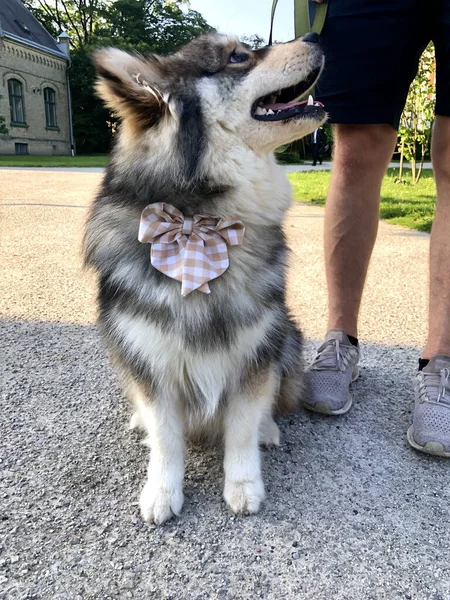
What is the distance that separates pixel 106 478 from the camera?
1770mm

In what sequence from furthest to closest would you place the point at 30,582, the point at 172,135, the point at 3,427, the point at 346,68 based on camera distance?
the point at 346,68, the point at 3,427, the point at 172,135, the point at 30,582

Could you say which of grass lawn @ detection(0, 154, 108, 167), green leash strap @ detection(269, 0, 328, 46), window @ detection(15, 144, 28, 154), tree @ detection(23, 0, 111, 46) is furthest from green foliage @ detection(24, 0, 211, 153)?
green leash strap @ detection(269, 0, 328, 46)

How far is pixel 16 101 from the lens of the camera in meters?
30.7

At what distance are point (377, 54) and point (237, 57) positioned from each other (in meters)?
0.70

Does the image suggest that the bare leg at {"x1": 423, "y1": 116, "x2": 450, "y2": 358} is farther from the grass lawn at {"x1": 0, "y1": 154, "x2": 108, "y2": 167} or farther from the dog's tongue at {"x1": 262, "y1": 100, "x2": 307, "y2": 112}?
the grass lawn at {"x1": 0, "y1": 154, "x2": 108, "y2": 167}

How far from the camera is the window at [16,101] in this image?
98.9 ft

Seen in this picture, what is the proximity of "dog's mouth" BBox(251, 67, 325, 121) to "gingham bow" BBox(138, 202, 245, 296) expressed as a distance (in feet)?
1.33

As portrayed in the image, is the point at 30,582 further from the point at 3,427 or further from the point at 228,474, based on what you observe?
the point at 3,427

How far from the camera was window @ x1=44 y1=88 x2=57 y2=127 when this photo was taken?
107 feet

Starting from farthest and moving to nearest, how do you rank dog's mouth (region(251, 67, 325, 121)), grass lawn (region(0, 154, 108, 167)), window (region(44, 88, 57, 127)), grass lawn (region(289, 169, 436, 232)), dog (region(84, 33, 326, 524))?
window (region(44, 88, 57, 127)) → grass lawn (region(0, 154, 108, 167)) → grass lawn (region(289, 169, 436, 232)) → dog's mouth (region(251, 67, 325, 121)) → dog (region(84, 33, 326, 524))

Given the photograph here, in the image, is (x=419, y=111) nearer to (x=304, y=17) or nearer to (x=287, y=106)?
(x=304, y=17)

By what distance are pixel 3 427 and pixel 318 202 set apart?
7246mm

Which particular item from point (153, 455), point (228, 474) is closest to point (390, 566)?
point (228, 474)

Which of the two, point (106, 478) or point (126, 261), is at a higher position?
point (126, 261)
